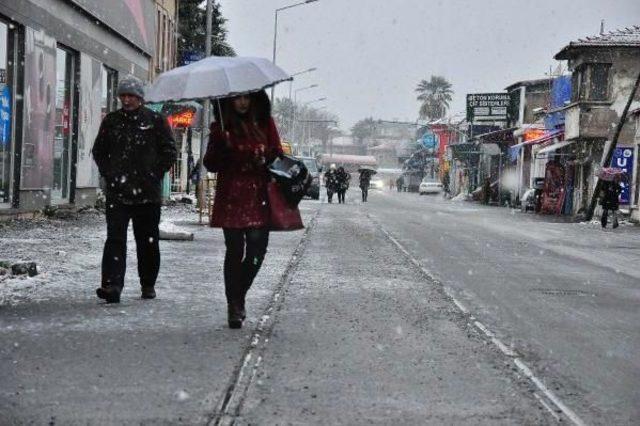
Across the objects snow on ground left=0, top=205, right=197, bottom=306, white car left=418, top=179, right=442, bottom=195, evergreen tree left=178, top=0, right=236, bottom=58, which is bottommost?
white car left=418, top=179, right=442, bottom=195

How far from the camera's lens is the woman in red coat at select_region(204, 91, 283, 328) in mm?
6355

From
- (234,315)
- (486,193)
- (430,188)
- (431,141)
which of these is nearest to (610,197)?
(234,315)

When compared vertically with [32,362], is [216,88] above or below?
above

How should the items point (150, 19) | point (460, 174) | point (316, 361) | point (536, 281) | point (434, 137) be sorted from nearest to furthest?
point (316, 361)
point (536, 281)
point (150, 19)
point (460, 174)
point (434, 137)

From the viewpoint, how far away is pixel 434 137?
97.1 meters

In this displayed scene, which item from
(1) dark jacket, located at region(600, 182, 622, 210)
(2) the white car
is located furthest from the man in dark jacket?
(2) the white car

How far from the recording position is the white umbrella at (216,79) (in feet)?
21.0

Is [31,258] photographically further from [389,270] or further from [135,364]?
[135,364]

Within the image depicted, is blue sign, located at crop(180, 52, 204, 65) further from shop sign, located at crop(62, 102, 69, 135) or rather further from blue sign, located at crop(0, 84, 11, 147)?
blue sign, located at crop(0, 84, 11, 147)

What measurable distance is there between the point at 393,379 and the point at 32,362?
209 cm

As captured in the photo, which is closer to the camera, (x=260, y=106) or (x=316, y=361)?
(x=316, y=361)

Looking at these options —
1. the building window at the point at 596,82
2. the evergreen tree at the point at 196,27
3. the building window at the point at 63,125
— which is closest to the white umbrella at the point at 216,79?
the building window at the point at 63,125

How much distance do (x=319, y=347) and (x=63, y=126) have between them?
16082 mm

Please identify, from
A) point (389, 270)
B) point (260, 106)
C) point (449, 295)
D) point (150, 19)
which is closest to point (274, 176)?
point (260, 106)
